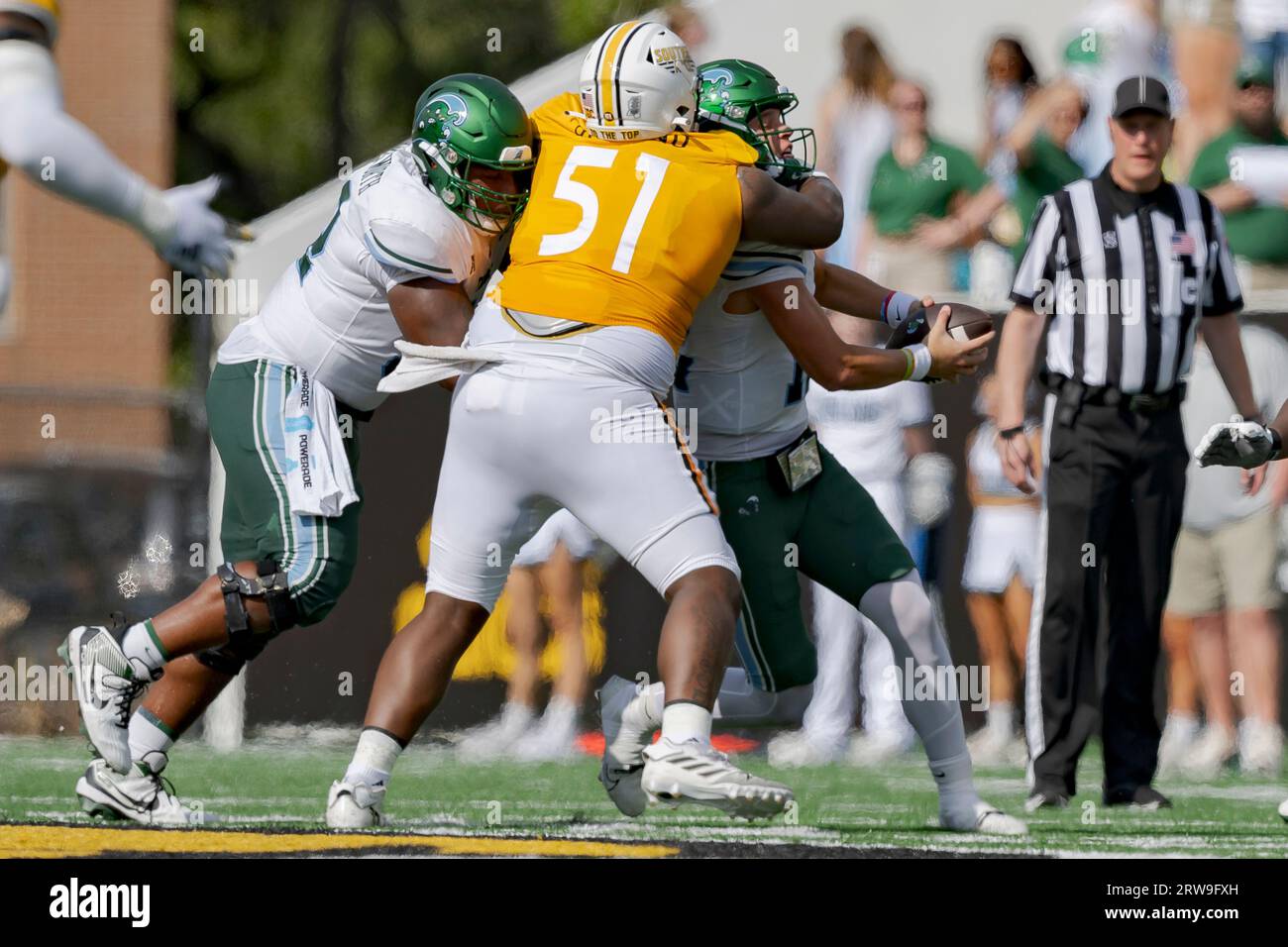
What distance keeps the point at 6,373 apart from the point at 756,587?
9.38 m

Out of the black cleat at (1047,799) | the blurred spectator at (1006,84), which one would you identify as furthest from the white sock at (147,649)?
the blurred spectator at (1006,84)

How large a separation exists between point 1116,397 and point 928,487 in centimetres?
213

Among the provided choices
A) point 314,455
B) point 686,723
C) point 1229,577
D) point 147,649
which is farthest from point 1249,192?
point 147,649

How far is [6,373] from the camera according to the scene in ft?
Answer: 45.9

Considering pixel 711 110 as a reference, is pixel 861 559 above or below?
below

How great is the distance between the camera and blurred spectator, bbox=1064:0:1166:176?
910cm

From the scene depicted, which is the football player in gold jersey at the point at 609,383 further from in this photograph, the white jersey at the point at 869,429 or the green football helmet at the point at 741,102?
the white jersey at the point at 869,429

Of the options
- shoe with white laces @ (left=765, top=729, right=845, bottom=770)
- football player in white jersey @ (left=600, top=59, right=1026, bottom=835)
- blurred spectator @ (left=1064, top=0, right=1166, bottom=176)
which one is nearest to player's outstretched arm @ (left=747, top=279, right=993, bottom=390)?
football player in white jersey @ (left=600, top=59, right=1026, bottom=835)

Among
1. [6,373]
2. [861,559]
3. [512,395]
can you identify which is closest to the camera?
[512,395]

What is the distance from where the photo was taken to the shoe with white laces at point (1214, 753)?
8289 mm
